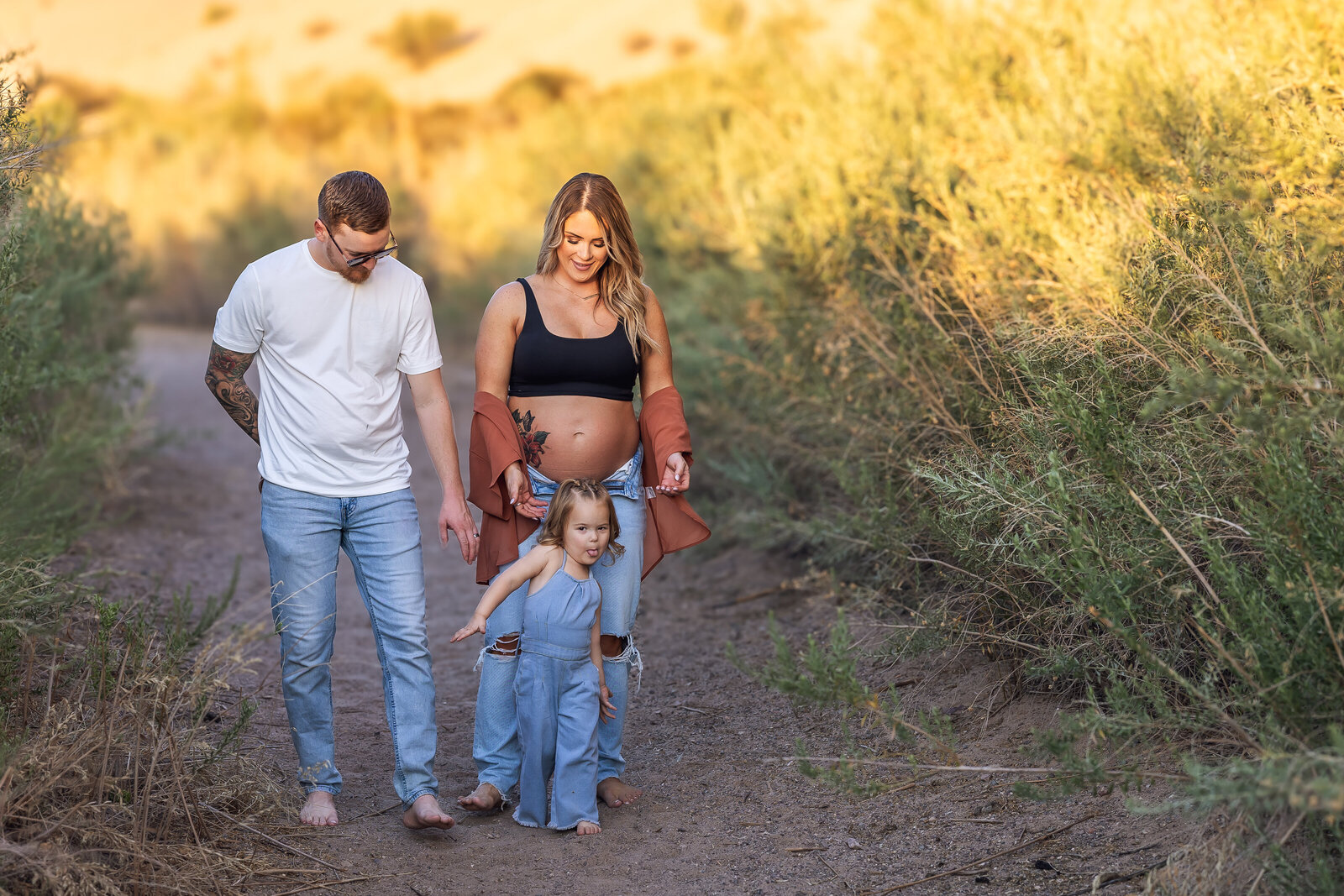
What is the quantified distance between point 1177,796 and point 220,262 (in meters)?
18.7

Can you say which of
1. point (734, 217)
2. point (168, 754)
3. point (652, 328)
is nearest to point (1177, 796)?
point (652, 328)

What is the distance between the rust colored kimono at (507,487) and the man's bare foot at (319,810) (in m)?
0.84

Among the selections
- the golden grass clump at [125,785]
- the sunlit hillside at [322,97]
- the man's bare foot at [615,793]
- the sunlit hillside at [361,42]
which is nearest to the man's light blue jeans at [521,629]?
the man's bare foot at [615,793]

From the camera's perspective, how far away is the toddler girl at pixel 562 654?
3721mm

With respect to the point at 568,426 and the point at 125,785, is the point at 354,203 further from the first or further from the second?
the point at 125,785

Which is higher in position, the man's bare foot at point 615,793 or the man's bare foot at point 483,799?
the man's bare foot at point 483,799

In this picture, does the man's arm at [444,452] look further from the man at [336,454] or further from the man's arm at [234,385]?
the man's arm at [234,385]

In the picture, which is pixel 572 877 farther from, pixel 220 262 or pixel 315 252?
pixel 220 262

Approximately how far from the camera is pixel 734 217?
839 cm

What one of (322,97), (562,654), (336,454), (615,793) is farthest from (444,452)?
(322,97)

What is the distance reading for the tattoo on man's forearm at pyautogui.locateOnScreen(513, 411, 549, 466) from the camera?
3867mm

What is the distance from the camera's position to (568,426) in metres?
3.87

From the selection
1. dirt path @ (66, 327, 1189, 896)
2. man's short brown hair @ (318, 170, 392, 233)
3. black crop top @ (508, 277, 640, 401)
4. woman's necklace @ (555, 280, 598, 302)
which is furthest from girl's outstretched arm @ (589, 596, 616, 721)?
man's short brown hair @ (318, 170, 392, 233)

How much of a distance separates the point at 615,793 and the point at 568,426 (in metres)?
1.26
